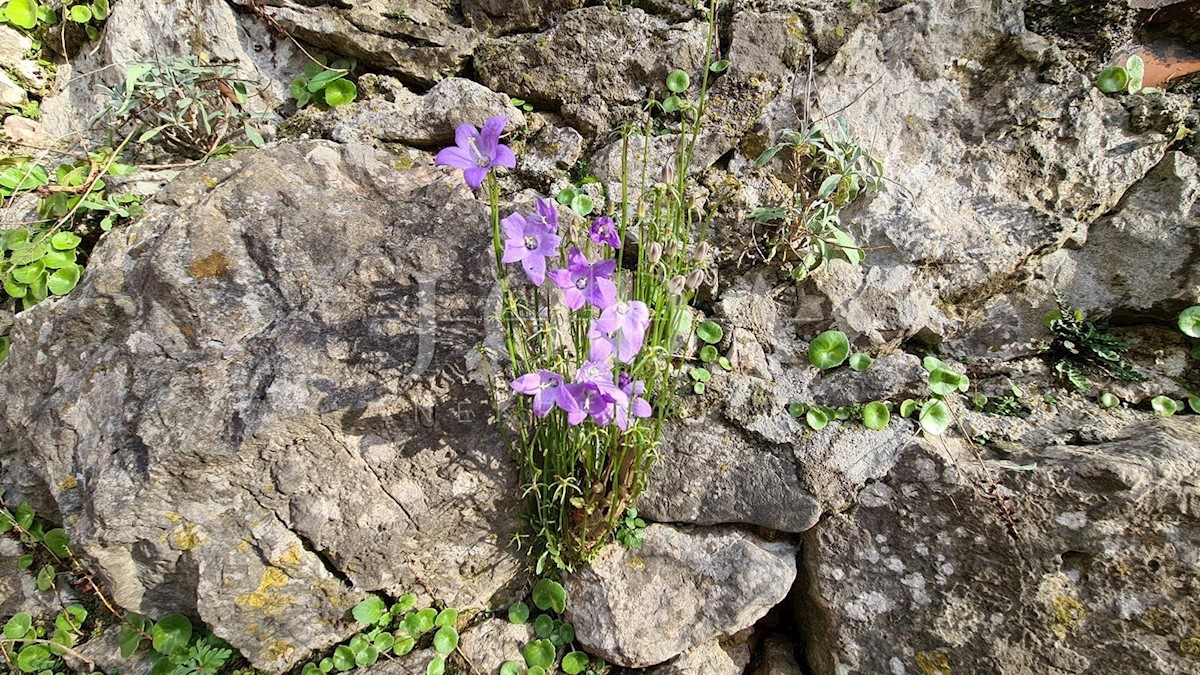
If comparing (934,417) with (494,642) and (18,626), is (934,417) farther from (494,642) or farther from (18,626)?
(18,626)

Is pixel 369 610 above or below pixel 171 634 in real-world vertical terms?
above

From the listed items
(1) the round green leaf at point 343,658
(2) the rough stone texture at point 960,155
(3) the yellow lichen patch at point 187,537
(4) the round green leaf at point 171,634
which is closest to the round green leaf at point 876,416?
(2) the rough stone texture at point 960,155

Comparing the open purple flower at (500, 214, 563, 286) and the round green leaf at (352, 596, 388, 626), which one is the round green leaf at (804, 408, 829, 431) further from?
the round green leaf at (352, 596, 388, 626)

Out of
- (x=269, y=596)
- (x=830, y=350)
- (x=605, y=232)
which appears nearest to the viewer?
(x=605, y=232)

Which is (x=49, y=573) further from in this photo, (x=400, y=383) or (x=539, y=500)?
(x=539, y=500)

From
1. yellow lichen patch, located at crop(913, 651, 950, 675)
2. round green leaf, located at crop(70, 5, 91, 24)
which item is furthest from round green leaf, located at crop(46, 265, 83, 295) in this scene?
yellow lichen patch, located at crop(913, 651, 950, 675)

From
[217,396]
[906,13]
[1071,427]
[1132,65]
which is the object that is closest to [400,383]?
[217,396]

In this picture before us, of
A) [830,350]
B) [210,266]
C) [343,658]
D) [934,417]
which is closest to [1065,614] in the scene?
[934,417]
